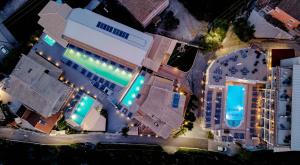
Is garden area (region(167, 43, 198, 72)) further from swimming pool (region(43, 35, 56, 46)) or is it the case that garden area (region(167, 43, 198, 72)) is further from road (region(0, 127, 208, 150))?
swimming pool (region(43, 35, 56, 46))

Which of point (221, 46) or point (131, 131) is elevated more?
point (221, 46)

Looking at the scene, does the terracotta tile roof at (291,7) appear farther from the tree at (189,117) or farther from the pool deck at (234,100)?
the tree at (189,117)

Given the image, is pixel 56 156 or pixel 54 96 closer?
pixel 54 96

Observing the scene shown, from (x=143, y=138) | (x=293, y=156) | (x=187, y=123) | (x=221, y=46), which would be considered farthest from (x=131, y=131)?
(x=293, y=156)

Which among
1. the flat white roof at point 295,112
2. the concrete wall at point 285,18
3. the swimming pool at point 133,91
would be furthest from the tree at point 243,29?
the swimming pool at point 133,91

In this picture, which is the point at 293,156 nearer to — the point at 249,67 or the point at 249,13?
the point at 249,67

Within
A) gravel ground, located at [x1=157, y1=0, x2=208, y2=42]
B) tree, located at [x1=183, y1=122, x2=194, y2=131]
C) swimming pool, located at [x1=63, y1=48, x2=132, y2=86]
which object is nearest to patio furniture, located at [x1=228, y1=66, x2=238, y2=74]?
gravel ground, located at [x1=157, y1=0, x2=208, y2=42]
